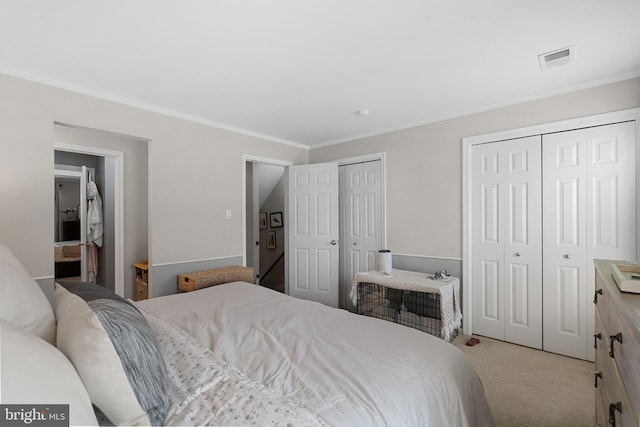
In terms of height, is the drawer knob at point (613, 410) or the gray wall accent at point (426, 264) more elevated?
the gray wall accent at point (426, 264)

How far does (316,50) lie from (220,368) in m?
1.94

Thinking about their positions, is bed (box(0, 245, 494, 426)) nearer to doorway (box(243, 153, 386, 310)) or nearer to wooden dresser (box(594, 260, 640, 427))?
wooden dresser (box(594, 260, 640, 427))

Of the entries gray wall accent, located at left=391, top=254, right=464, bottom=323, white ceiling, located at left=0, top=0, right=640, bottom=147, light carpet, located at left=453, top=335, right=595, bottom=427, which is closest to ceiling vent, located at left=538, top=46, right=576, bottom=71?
white ceiling, located at left=0, top=0, right=640, bottom=147

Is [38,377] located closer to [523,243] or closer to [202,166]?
[202,166]

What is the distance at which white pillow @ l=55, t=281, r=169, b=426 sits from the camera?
2.44 feet

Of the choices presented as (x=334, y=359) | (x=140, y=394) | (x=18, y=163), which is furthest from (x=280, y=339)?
(x=18, y=163)

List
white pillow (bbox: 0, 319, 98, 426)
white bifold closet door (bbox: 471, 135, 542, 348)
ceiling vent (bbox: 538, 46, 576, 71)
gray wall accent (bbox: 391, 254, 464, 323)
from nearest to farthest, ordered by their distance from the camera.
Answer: white pillow (bbox: 0, 319, 98, 426)
ceiling vent (bbox: 538, 46, 576, 71)
white bifold closet door (bbox: 471, 135, 542, 348)
gray wall accent (bbox: 391, 254, 464, 323)

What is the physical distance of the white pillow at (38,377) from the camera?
0.55 meters

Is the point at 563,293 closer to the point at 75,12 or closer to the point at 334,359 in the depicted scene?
the point at 334,359

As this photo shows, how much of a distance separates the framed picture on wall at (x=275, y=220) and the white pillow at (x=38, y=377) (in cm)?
517

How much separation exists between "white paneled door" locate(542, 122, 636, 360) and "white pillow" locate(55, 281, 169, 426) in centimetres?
327

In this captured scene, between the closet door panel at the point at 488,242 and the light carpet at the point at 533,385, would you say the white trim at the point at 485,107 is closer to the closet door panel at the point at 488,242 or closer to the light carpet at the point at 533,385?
the closet door panel at the point at 488,242

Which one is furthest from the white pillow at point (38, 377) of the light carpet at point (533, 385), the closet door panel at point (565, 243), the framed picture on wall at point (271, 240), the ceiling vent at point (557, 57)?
the framed picture on wall at point (271, 240)

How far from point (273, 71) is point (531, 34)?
5.70ft
